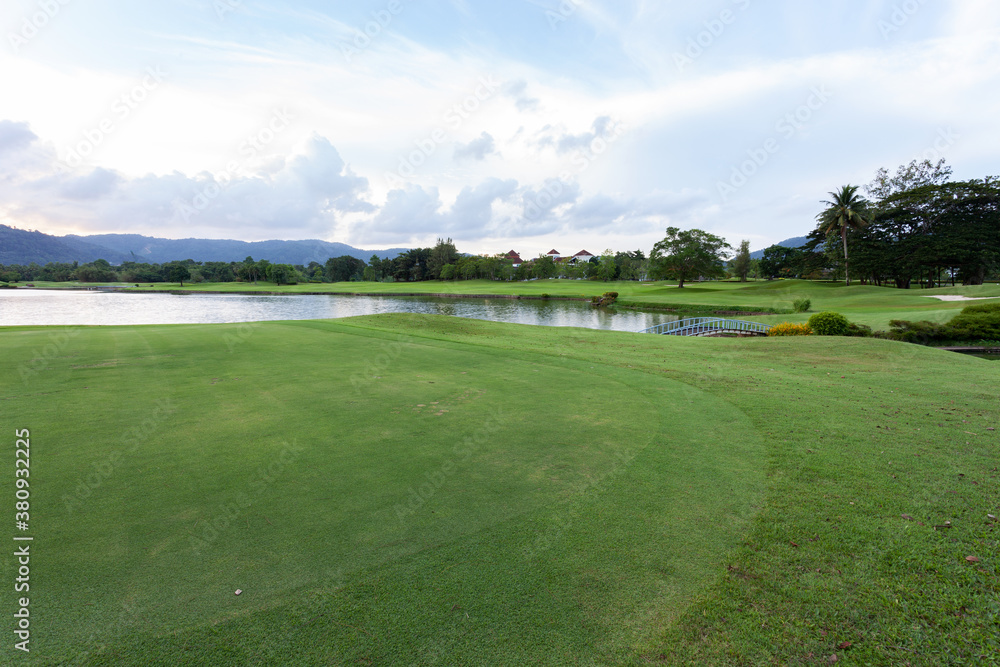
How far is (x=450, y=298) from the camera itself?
2768 inches

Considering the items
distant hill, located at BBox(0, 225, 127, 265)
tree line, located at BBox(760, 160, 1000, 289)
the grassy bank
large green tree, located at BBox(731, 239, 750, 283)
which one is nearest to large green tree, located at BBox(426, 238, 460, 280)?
the grassy bank

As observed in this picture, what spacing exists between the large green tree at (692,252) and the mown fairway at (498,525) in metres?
63.3

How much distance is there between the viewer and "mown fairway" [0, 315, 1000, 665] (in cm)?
272

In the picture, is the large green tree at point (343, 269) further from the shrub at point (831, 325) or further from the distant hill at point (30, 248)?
the shrub at point (831, 325)

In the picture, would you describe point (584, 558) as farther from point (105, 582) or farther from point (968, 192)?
point (968, 192)

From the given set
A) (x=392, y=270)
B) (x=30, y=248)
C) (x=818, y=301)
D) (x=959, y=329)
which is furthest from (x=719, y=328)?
(x=30, y=248)

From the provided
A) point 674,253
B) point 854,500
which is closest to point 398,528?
point 854,500

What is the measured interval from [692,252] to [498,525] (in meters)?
70.2

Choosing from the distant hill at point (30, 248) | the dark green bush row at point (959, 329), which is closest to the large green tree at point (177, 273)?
the distant hill at point (30, 248)

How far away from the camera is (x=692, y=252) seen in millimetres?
66062

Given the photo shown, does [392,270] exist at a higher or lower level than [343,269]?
lower

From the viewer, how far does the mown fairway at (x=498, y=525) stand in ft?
8.91

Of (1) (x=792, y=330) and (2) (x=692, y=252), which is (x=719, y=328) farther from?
(2) (x=692, y=252)

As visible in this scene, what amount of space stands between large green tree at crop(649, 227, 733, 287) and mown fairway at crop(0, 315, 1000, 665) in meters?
63.3
